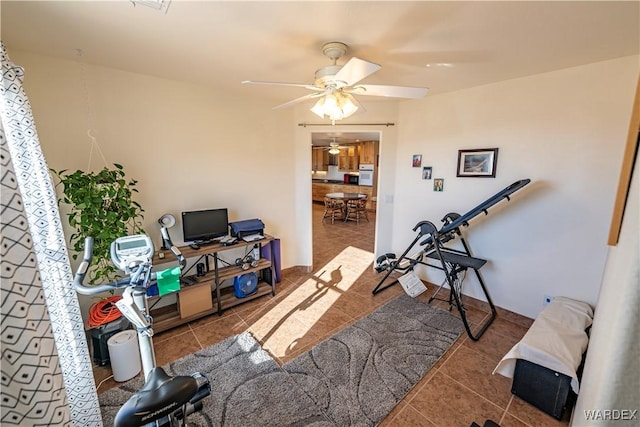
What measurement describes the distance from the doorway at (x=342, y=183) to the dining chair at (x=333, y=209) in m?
0.14

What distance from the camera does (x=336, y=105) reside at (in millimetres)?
1851

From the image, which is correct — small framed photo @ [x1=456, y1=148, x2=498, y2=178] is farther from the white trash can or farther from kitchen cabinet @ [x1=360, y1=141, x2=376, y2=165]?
kitchen cabinet @ [x1=360, y1=141, x2=376, y2=165]

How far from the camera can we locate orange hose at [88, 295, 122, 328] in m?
2.04

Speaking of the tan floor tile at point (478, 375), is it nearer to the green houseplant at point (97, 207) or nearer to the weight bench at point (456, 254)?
the weight bench at point (456, 254)

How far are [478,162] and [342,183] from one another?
6.58 m

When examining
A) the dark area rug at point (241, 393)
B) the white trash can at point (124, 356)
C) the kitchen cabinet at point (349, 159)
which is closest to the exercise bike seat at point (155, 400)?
the dark area rug at point (241, 393)

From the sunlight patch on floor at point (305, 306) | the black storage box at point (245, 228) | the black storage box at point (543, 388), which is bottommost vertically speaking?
the sunlight patch on floor at point (305, 306)

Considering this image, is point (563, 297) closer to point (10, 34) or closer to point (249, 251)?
point (249, 251)

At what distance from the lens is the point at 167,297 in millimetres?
2846

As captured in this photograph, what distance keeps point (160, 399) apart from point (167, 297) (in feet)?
6.22

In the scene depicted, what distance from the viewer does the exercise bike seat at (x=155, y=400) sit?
1.14 meters

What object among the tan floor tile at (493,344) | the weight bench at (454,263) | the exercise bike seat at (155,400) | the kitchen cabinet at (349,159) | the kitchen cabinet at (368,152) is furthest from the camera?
the kitchen cabinet at (349,159)

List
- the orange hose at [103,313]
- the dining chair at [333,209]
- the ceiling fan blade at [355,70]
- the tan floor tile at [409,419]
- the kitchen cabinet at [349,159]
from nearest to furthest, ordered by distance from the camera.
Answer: the ceiling fan blade at [355,70], the tan floor tile at [409,419], the orange hose at [103,313], the dining chair at [333,209], the kitchen cabinet at [349,159]

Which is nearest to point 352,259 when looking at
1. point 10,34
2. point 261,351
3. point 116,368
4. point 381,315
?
point 381,315
